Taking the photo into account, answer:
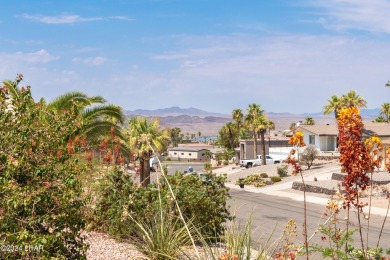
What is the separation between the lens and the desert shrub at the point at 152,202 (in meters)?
12.6

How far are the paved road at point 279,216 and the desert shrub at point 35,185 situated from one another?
787cm

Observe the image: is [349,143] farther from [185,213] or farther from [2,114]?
[185,213]

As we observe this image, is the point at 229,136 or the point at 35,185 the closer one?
the point at 35,185

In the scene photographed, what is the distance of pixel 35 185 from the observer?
8133 millimetres

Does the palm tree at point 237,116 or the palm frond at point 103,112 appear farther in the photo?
the palm tree at point 237,116

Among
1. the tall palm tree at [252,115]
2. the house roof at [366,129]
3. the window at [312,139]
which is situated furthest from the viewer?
the tall palm tree at [252,115]

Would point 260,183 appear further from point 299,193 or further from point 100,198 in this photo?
point 100,198

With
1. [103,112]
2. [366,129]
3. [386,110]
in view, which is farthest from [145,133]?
[386,110]

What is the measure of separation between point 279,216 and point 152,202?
15192 millimetres

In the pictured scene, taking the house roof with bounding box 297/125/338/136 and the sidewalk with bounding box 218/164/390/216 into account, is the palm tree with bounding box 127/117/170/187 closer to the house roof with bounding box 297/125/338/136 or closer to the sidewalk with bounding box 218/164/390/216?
the sidewalk with bounding box 218/164/390/216

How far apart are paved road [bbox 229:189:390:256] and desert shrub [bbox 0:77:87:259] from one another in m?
7.87

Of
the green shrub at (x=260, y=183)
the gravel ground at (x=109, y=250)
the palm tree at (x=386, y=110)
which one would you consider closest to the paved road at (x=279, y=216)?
the gravel ground at (x=109, y=250)

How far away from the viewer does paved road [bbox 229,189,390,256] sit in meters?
19.4

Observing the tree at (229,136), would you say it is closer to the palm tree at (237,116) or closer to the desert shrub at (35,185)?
the palm tree at (237,116)
